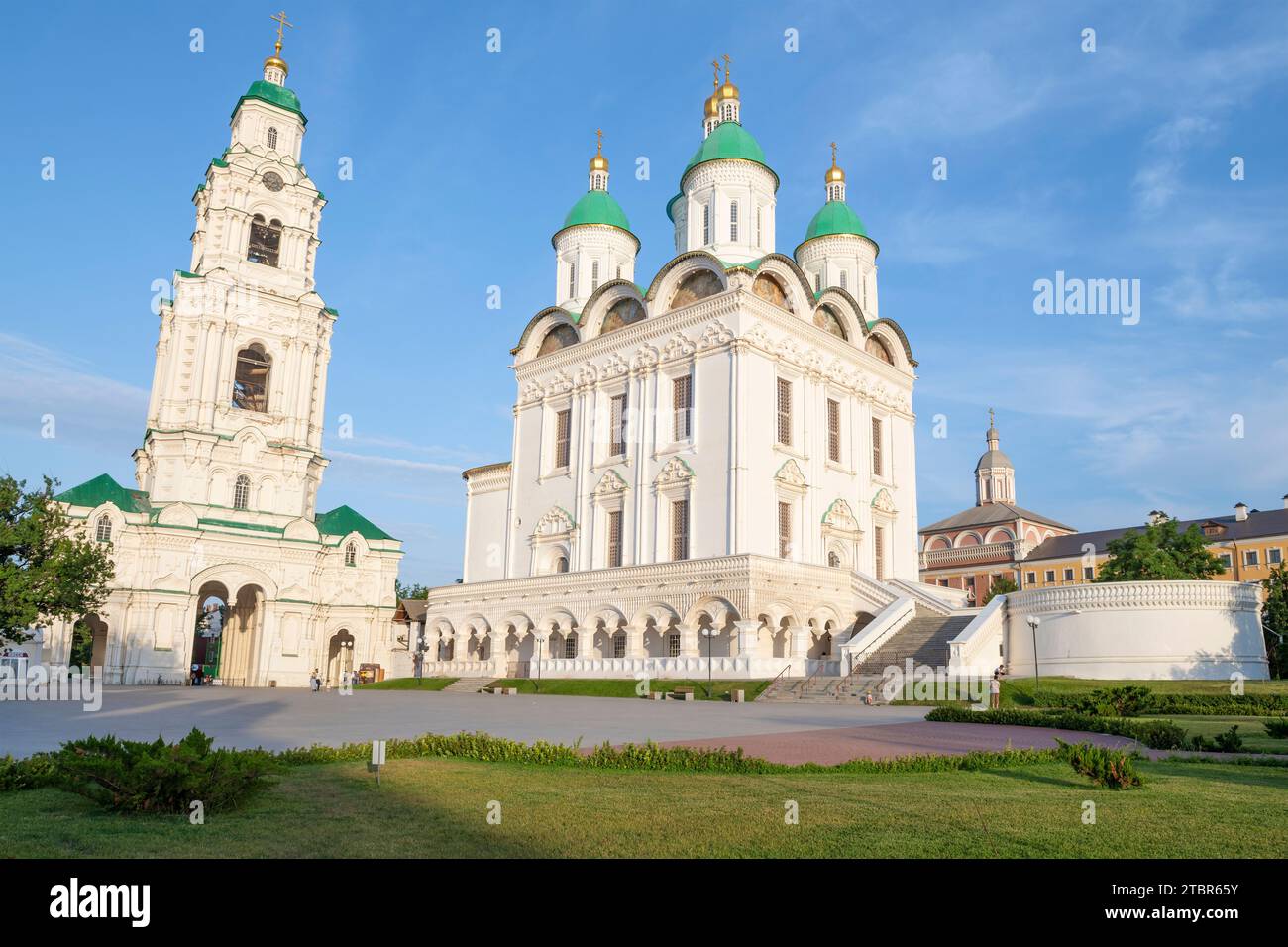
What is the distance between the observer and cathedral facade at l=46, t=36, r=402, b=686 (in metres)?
38.9

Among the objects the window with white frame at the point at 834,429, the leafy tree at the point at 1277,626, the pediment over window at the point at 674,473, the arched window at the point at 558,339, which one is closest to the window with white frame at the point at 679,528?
the pediment over window at the point at 674,473

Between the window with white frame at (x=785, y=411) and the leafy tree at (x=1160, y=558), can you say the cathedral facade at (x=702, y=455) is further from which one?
the leafy tree at (x=1160, y=558)

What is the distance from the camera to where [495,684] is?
37.6 meters

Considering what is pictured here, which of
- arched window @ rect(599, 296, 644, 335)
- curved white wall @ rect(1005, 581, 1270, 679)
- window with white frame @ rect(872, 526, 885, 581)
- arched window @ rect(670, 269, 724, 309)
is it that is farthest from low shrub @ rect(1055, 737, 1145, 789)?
arched window @ rect(599, 296, 644, 335)

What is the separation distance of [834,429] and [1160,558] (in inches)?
533

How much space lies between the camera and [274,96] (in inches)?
1821

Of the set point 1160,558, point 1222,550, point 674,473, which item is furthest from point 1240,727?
point 1222,550

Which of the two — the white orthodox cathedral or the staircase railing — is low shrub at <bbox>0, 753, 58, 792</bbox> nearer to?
the staircase railing

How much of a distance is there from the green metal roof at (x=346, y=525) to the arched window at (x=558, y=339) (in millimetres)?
12037

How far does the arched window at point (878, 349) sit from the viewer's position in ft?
146

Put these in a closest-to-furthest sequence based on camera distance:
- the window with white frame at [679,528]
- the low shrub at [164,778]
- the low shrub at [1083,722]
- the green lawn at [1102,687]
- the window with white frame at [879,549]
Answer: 1. the low shrub at [164,778]
2. the low shrub at [1083,722]
3. the green lawn at [1102,687]
4. the window with white frame at [679,528]
5. the window with white frame at [879,549]

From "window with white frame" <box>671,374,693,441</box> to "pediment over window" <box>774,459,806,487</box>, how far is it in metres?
3.99
